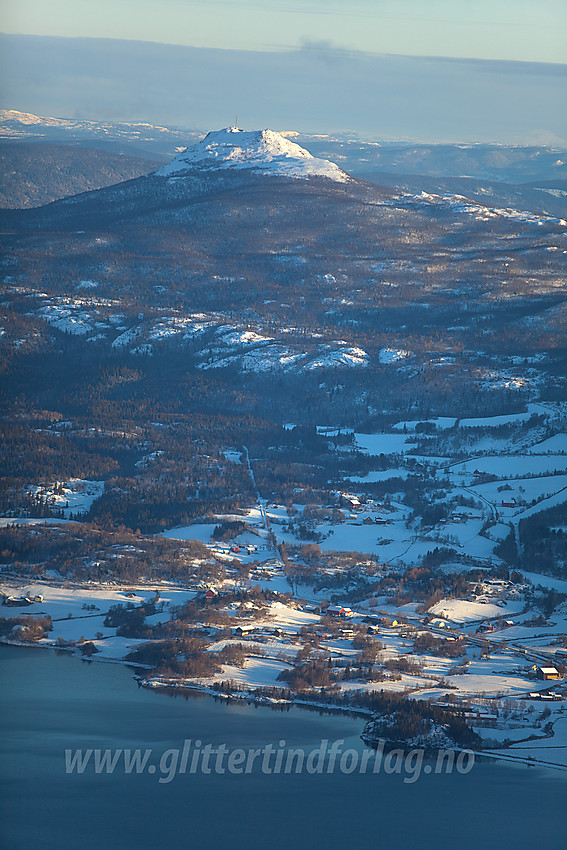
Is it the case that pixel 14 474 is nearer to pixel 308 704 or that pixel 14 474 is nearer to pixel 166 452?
pixel 166 452

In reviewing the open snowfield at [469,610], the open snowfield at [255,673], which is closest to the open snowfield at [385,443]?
the open snowfield at [469,610]

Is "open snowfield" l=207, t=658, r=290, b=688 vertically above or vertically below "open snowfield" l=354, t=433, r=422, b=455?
below

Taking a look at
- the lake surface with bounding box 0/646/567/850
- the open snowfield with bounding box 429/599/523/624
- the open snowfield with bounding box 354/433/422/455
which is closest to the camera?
the lake surface with bounding box 0/646/567/850

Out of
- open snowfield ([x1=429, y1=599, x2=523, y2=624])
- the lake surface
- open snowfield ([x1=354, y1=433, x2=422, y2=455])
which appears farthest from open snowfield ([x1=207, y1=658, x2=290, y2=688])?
open snowfield ([x1=354, y1=433, x2=422, y2=455])

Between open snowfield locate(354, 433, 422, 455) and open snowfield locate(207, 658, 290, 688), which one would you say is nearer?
open snowfield locate(207, 658, 290, 688)

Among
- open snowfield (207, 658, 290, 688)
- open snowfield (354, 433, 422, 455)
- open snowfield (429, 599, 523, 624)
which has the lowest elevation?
open snowfield (207, 658, 290, 688)

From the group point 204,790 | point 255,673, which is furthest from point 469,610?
point 204,790

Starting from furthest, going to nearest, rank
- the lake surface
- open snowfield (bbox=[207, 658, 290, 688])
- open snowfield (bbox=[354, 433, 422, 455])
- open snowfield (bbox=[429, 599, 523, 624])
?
open snowfield (bbox=[354, 433, 422, 455]), open snowfield (bbox=[429, 599, 523, 624]), open snowfield (bbox=[207, 658, 290, 688]), the lake surface

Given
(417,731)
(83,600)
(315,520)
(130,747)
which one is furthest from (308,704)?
Result: (315,520)

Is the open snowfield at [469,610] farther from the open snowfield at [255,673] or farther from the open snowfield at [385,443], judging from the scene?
the open snowfield at [385,443]

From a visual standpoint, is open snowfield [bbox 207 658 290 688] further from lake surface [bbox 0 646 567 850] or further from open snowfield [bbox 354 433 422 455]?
open snowfield [bbox 354 433 422 455]
